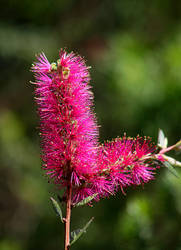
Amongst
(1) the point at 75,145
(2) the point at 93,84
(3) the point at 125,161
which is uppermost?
(2) the point at 93,84

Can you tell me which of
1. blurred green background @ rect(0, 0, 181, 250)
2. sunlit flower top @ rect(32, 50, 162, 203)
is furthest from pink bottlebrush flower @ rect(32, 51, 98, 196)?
blurred green background @ rect(0, 0, 181, 250)

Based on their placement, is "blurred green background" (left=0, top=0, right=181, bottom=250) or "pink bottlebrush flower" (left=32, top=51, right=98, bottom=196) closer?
"pink bottlebrush flower" (left=32, top=51, right=98, bottom=196)

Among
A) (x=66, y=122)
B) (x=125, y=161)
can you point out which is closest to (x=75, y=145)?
(x=66, y=122)

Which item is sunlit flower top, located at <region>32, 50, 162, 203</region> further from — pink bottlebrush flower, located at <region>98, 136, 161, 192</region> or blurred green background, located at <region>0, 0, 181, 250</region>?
blurred green background, located at <region>0, 0, 181, 250</region>

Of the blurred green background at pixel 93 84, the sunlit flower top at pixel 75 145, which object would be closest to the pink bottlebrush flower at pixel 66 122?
the sunlit flower top at pixel 75 145

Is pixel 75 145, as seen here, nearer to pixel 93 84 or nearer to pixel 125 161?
pixel 125 161

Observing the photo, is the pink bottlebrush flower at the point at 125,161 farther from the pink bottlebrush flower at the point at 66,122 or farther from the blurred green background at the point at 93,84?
the blurred green background at the point at 93,84
